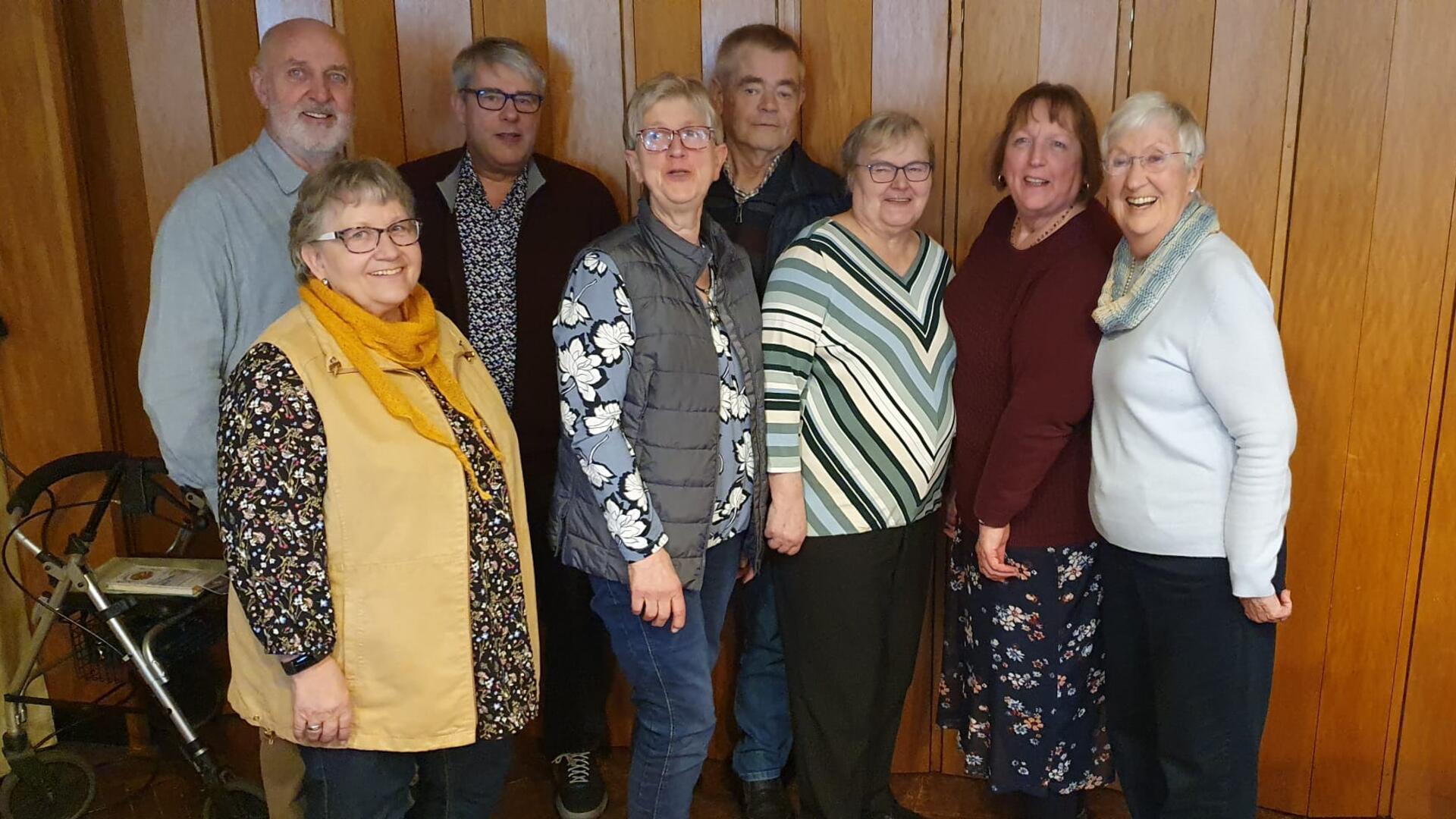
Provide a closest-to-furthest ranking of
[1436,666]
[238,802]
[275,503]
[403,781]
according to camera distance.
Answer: [275,503] → [403,781] → [238,802] → [1436,666]

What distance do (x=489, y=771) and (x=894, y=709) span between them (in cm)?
87

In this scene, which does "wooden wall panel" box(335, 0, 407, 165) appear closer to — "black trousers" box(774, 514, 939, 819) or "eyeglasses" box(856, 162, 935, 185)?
"eyeglasses" box(856, 162, 935, 185)

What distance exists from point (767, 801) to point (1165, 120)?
5.51 feet

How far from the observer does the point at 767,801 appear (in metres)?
2.45

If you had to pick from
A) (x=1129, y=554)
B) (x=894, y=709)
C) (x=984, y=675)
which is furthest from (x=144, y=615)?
(x=1129, y=554)

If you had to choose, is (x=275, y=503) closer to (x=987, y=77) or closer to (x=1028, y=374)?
(x=1028, y=374)

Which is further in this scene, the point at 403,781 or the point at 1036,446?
the point at 1036,446

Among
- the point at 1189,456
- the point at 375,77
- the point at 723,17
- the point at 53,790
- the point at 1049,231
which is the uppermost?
the point at 723,17

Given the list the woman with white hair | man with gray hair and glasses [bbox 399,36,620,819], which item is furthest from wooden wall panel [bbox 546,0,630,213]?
the woman with white hair

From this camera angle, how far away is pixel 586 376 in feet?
5.66

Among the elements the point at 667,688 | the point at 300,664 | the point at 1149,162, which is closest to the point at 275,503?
the point at 300,664

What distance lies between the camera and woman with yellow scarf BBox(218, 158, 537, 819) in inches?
59.2

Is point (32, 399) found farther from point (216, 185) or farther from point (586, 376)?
point (586, 376)

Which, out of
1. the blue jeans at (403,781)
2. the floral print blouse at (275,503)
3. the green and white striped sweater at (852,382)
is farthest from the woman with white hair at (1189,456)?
the floral print blouse at (275,503)
